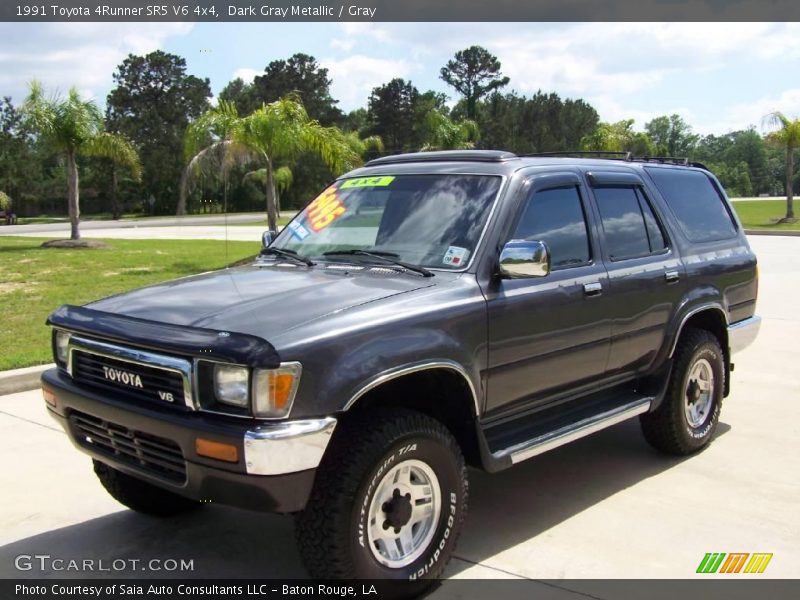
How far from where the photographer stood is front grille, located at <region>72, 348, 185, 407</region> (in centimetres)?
324

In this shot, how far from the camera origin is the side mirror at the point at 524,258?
379cm

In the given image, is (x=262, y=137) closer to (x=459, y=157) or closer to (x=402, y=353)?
(x=459, y=157)

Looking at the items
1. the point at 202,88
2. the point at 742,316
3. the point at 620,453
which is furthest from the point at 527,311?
the point at 202,88

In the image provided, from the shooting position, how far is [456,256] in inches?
159

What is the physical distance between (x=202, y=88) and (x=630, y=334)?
72817 millimetres

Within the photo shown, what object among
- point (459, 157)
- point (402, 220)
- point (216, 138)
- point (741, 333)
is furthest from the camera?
point (216, 138)

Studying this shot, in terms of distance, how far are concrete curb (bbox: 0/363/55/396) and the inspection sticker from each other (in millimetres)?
3191

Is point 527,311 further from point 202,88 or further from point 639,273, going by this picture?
point 202,88

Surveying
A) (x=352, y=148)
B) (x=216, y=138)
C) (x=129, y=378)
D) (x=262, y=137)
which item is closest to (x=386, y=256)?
(x=129, y=378)

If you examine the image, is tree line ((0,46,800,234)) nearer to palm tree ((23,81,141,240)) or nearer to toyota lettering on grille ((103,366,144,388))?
palm tree ((23,81,141,240))

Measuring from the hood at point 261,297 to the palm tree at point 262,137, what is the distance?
1365 centimetres

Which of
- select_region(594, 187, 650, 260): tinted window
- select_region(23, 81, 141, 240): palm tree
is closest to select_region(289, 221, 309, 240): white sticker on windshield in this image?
select_region(594, 187, 650, 260): tinted window

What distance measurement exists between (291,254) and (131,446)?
1.55 m

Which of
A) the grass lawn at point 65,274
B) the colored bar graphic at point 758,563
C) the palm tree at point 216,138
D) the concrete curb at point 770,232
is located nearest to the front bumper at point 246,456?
the colored bar graphic at point 758,563
